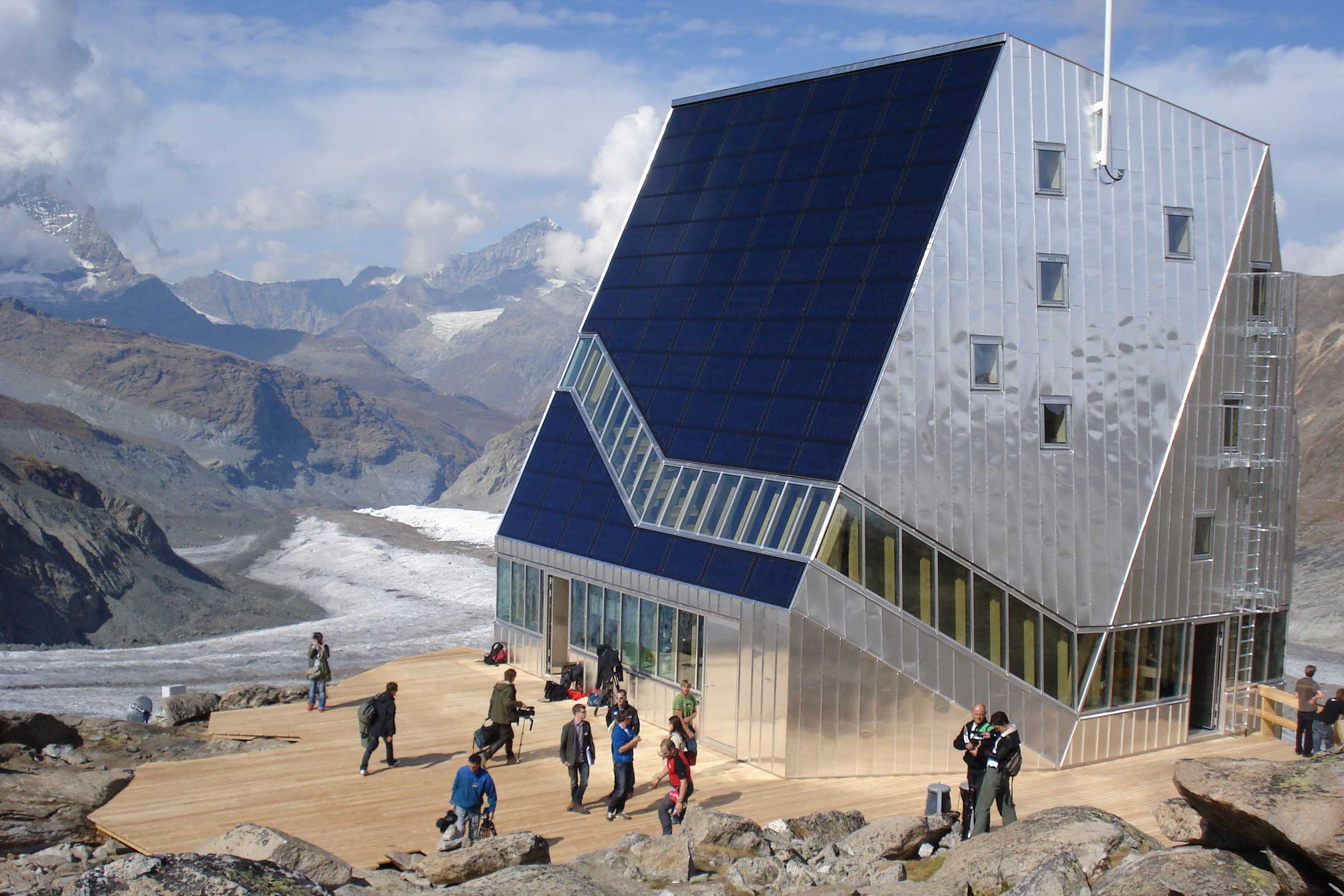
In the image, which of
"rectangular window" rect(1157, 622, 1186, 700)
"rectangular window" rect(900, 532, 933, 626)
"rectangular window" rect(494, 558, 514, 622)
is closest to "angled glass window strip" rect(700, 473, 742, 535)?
"rectangular window" rect(900, 532, 933, 626)

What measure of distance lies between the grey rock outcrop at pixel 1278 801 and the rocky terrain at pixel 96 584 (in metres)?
72.5

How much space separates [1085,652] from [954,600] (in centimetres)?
385

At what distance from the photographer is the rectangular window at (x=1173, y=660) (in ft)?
92.5

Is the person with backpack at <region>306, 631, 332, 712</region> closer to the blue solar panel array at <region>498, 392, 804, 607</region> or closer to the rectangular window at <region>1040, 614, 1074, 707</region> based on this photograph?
the blue solar panel array at <region>498, 392, 804, 607</region>

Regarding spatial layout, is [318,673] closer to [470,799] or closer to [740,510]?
[740,510]

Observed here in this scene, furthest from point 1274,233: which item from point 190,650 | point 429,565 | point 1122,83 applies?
point 429,565

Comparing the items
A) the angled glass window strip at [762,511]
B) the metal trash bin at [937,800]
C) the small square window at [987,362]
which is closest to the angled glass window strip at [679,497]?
the angled glass window strip at [762,511]

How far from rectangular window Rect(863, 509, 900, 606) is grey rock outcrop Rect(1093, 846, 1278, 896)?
1185 cm

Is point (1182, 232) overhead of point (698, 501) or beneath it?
overhead

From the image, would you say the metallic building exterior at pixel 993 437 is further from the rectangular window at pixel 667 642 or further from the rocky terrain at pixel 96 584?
the rocky terrain at pixel 96 584

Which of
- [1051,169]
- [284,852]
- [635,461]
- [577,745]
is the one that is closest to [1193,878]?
[577,745]

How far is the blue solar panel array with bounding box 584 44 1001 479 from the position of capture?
87.5ft

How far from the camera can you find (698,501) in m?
28.4

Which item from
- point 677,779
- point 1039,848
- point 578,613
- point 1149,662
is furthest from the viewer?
point 578,613
